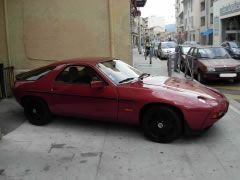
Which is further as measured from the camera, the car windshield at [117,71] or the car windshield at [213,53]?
the car windshield at [213,53]

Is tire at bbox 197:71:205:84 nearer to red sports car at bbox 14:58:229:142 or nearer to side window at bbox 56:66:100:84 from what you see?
red sports car at bbox 14:58:229:142

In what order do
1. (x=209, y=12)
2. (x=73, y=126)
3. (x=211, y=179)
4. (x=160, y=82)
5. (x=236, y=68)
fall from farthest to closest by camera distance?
(x=209, y=12)
(x=236, y=68)
(x=73, y=126)
(x=160, y=82)
(x=211, y=179)

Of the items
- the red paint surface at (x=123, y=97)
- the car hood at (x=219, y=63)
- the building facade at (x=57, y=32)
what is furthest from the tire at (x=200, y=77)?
the red paint surface at (x=123, y=97)

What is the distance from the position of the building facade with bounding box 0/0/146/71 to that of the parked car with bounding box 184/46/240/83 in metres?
4.10

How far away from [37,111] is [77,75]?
1.15 m

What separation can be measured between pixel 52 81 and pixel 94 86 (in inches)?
43.2

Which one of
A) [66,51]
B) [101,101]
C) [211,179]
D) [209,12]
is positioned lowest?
[211,179]

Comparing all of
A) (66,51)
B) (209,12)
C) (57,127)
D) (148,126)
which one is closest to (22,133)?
(57,127)

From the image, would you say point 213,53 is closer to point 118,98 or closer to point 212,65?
point 212,65

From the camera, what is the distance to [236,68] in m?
13.3

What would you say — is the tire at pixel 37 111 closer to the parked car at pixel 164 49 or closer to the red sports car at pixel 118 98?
the red sports car at pixel 118 98

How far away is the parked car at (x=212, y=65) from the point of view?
1319 cm

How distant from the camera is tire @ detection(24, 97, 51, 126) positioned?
7.30m

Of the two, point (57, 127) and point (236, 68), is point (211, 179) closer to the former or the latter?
point (57, 127)
